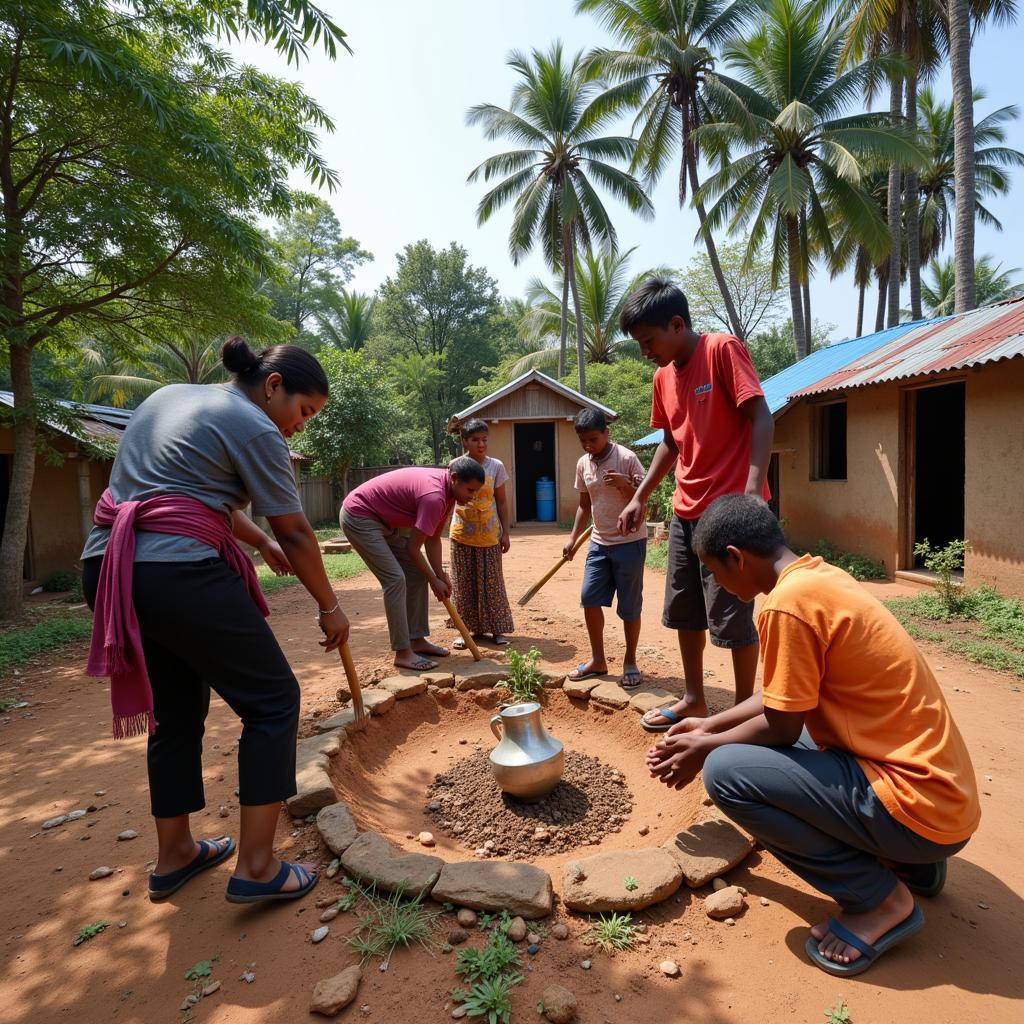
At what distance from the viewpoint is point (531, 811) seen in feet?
9.39

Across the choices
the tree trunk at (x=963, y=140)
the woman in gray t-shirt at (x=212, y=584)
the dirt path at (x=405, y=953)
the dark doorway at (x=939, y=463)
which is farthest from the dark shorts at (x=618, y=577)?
the tree trunk at (x=963, y=140)

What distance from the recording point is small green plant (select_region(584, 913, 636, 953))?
187 cm

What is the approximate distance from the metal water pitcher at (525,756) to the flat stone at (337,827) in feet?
2.26

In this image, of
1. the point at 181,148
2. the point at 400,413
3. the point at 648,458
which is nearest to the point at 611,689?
the point at 181,148

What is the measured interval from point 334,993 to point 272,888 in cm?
46

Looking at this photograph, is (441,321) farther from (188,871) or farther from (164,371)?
(188,871)

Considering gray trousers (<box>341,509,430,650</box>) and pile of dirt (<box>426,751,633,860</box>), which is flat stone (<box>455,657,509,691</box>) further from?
pile of dirt (<box>426,751,633,860</box>)

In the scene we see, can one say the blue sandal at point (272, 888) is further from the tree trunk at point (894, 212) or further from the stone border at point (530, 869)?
the tree trunk at point (894, 212)

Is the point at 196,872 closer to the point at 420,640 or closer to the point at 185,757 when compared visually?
the point at 185,757

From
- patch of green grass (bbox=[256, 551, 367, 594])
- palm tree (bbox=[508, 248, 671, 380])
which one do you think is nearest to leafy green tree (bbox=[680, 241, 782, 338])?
palm tree (bbox=[508, 248, 671, 380])

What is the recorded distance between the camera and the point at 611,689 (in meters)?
3.73

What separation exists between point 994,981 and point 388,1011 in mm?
1679

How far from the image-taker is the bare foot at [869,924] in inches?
68.2

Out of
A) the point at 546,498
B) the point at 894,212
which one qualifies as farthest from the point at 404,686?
the point at 894,212
